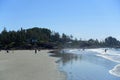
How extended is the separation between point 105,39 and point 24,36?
10777 cm

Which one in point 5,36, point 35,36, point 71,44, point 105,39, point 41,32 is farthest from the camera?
point 105,39

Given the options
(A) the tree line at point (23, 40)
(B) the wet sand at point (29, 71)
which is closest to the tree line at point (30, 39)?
(A) the tree line at point (23, 40)

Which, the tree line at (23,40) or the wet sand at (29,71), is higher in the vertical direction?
the tree line at (23,40)

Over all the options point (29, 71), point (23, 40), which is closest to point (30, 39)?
point (23, 40)

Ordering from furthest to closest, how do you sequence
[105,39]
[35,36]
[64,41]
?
[105,39], [64,41], [35,36]

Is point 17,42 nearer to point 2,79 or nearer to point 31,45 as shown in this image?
point 31,45

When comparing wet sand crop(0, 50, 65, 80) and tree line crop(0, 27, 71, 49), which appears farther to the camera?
tree line crop(0, 27, 71, 49)

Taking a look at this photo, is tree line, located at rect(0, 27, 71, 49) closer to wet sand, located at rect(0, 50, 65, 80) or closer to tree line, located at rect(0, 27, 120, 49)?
tree line, located at rect(0, 27, 120, 49)

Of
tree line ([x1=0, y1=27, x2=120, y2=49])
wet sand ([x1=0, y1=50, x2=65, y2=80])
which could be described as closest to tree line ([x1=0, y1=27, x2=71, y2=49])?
→ tree line ([x1=0, y1=27, x2=120, y2=49])

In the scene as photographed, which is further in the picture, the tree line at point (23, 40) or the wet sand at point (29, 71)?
the tree line at point (23, 40)

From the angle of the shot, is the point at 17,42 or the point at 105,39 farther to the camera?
the point at 105,39

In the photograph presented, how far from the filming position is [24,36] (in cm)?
9688

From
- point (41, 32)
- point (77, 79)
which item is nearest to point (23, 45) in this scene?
point (41, 32)

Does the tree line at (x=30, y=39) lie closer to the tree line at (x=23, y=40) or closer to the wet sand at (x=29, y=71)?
the tree line at (x=23, y=40)
